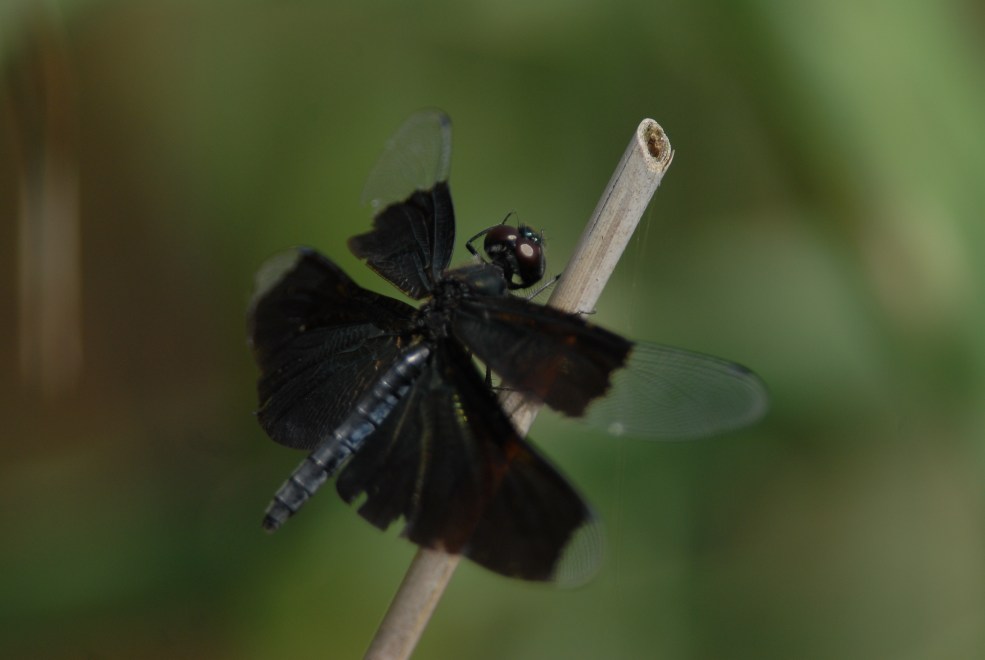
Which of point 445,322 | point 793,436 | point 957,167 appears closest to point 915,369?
point 793,436

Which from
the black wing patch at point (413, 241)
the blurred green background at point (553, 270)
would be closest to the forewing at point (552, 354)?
the black wing patch at point (413, 241)

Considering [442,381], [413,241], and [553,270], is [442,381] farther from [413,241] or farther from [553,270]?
[553,270]

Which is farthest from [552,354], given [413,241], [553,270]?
[553,270]

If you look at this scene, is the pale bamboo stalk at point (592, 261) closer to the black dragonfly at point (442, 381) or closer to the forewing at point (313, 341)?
the black dragonfly at point (442, 381)

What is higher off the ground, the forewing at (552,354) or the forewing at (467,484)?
the forewing at (552,354)

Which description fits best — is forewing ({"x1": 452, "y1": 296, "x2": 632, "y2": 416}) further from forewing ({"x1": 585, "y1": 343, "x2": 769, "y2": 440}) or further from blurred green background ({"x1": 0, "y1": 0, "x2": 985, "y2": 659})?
blurred green background ({"x1": 0, "y1": 0, "x2": 985, "y2": 659})

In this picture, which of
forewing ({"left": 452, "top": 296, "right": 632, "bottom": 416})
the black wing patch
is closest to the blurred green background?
the black wing patch

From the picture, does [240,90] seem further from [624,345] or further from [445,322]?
[624,345]

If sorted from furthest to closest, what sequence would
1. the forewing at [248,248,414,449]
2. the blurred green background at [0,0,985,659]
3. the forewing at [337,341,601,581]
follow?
the blurred green background at [0,0,985,659], the forewing at [248,248,414,449], the forewing at [337,341,601,581]
